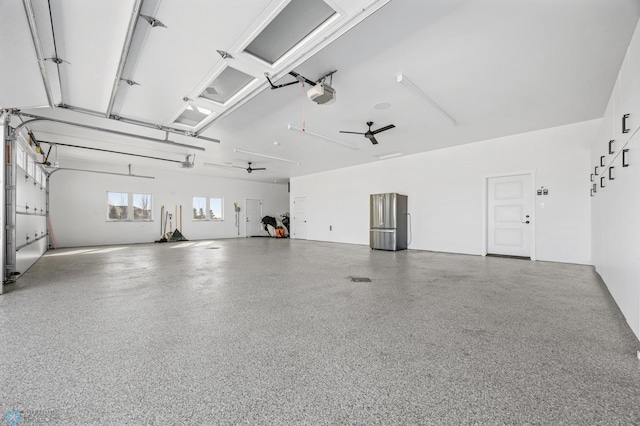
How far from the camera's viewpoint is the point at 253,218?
13297 mm

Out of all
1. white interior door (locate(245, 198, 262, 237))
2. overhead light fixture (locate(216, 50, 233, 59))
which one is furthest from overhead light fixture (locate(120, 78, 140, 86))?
white interior door (locate(245, 198, 262, 237))

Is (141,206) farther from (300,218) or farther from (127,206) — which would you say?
(300,218)

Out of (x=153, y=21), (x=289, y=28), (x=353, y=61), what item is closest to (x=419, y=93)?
(x=353, y=61)

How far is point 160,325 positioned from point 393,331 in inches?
79.4

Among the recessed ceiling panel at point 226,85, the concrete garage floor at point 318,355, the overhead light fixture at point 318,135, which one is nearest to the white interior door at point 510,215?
the concrete garage floor at point 318,355

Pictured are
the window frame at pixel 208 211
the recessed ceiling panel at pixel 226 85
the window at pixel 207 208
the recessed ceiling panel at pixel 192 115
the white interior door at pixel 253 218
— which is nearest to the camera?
the recessed ceiling panel at pixel 226 85

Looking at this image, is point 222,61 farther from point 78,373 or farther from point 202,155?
point 202,155

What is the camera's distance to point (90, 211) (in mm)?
9102

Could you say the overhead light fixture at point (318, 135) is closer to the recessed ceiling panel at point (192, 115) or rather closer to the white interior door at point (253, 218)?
the recessed ceiling panel at point (192, 115)

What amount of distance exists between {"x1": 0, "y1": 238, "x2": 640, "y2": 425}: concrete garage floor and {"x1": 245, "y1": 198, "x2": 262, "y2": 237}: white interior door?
9406 millimetres

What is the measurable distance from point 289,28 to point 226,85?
4.56 ft

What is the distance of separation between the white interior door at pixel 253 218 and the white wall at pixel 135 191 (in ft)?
0.77

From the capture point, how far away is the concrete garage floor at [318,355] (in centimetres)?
132

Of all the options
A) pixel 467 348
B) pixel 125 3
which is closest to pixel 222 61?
pixel 125 3
